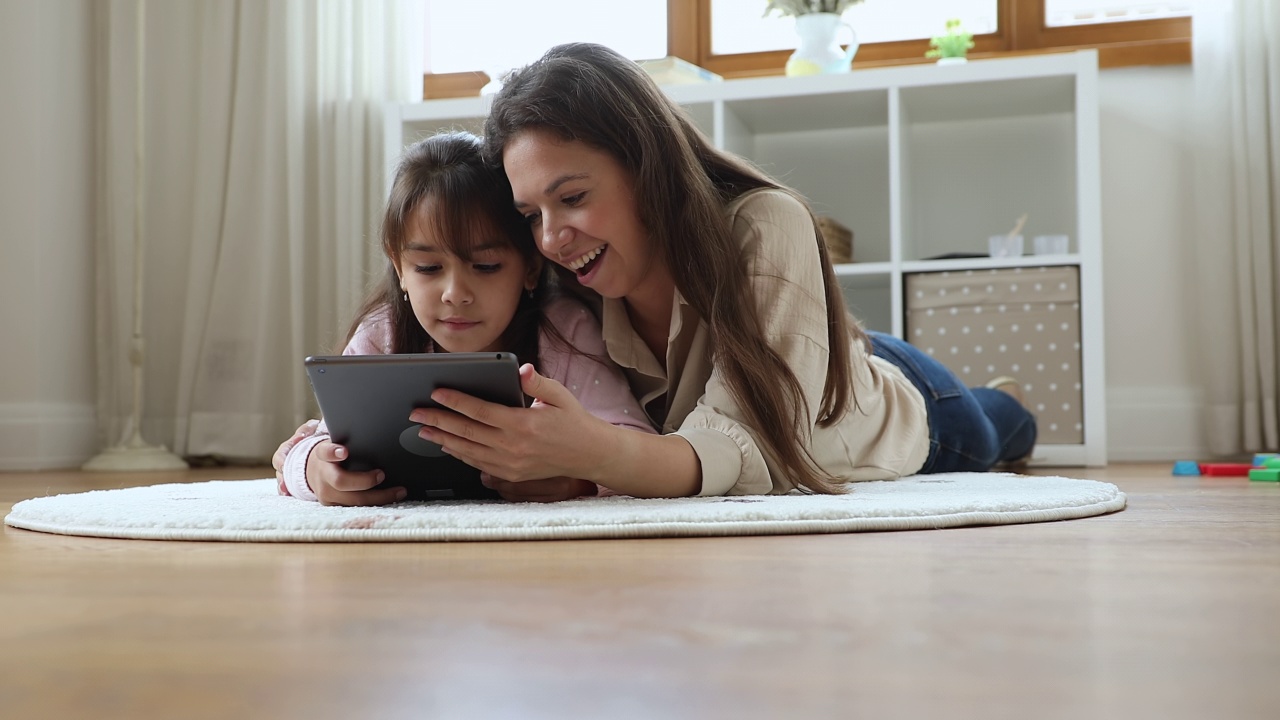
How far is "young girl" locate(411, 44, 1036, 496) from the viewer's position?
1071 mm

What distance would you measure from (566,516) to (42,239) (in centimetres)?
239

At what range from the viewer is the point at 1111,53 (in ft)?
9.09

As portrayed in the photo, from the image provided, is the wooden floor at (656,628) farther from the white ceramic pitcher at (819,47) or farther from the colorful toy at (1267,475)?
the white ceramic pitcher at (819,47)

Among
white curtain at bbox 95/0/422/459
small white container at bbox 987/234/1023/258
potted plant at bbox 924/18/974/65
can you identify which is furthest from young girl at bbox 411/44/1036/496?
white curtain at bbox 95/0/422/459

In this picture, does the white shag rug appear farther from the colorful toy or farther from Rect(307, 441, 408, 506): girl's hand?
the colorful toy

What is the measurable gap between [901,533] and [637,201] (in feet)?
1.63

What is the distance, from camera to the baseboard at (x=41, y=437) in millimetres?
2771

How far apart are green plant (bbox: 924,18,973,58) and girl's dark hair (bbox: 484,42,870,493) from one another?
5.04 feet

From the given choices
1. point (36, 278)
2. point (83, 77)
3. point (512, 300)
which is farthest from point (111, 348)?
point (512, 300)

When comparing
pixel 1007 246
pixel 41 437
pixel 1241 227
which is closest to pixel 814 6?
pixel 1007 246

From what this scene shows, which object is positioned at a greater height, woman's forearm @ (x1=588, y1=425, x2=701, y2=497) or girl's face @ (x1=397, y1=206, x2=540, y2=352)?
girl's face @ (x1=397, y1=206, x2=540, y2=352)

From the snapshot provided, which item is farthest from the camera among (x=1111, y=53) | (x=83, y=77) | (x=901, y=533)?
(x=83, y=77)

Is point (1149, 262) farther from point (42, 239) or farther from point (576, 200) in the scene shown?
point (42, 239)

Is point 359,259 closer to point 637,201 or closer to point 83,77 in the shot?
point 83,77
